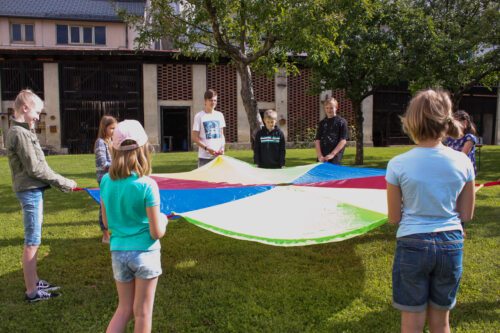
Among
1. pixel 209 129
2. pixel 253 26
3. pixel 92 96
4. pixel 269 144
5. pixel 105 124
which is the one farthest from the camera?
pixel 92 96

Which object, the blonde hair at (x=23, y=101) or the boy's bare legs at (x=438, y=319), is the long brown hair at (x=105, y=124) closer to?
the blonde hair at (x=23, y=101)

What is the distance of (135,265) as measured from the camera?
7.49ft

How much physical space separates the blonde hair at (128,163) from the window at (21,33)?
24.9 meters

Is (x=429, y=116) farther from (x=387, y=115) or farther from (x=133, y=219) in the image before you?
(x=387, y=115)

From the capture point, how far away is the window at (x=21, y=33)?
2352 cm

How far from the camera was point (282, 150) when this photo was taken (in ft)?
18.4

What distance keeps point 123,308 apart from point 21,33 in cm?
2541

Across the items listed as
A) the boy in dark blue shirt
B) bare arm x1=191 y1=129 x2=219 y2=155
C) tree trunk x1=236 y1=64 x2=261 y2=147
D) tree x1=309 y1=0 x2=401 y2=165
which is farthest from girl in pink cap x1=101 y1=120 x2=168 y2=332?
tree x1=309 y1=0 x2=401 y2=165

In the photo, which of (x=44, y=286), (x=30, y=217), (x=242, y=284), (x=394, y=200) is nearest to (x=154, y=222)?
(x=394, y=200)

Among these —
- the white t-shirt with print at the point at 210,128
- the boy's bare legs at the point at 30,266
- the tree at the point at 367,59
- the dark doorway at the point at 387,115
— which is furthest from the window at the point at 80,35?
the boy's bare legs at the point at 30,266

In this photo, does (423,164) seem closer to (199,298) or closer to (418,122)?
(418,122)

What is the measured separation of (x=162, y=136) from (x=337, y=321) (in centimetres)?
1932

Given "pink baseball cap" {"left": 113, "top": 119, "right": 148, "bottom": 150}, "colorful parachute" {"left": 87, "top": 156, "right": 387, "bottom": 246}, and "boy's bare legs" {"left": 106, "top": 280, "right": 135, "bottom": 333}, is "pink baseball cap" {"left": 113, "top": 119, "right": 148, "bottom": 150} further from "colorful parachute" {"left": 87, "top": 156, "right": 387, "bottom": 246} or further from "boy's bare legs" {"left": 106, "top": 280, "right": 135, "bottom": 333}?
"colorful parachute" {"left": 87, "top": 156, "right": 387, "bottom": 246}

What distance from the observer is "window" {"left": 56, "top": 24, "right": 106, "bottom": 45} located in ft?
78.5
